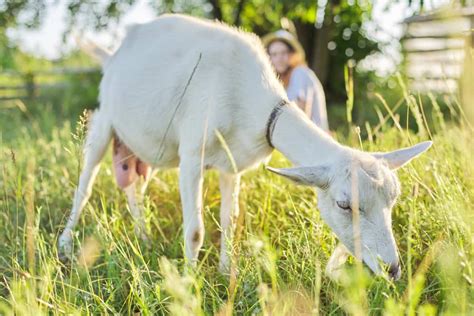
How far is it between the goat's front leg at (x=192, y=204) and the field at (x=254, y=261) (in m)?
0.11

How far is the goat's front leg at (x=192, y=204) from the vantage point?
3350 millimetres

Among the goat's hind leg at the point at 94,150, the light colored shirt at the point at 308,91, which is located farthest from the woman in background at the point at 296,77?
the goat's hind leg at the point at 94,150

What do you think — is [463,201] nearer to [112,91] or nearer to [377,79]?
[112,91]

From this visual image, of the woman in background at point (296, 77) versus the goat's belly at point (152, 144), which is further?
the woman in background at point (296, 77)

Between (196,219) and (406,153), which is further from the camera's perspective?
(196,219)

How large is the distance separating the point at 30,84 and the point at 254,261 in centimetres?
1262

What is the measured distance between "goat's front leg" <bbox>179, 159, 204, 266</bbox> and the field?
0.11m

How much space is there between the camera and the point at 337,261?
110 inches

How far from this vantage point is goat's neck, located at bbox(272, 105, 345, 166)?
2.91 metres

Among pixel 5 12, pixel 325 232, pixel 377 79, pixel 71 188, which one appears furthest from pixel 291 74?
pixel 377 79

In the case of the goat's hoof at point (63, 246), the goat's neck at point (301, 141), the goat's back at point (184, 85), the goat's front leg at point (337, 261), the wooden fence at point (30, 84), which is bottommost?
the wooden fence at point (30, 84)

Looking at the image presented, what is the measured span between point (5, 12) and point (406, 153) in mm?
9079

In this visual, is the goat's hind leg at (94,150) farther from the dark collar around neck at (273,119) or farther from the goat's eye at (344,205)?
the goat's eye at (344,205)

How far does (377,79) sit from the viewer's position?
519 inches
